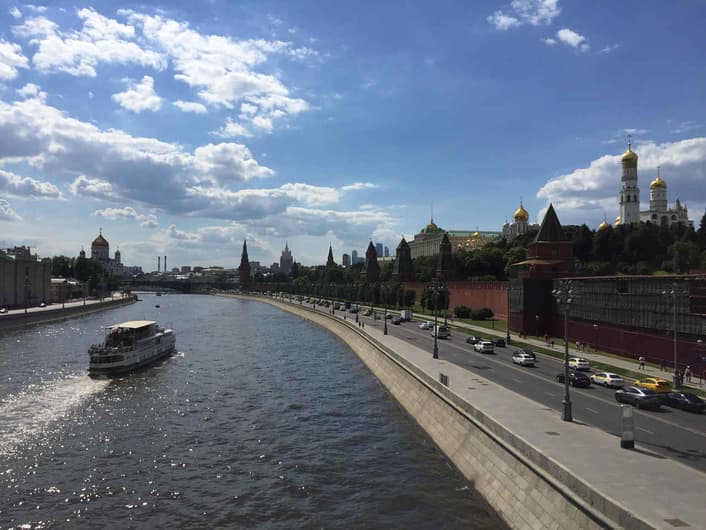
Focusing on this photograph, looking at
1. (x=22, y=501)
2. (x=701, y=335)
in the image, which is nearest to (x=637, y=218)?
(x=701, y=335)

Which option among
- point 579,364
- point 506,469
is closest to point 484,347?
point 579,364

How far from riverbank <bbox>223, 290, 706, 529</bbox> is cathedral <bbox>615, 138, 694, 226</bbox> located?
12937cm

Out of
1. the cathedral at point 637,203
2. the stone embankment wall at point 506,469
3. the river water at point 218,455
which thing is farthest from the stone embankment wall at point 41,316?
the cathedral at point 637,203

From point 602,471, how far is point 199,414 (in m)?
23.2

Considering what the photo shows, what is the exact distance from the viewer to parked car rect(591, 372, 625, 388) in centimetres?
3161

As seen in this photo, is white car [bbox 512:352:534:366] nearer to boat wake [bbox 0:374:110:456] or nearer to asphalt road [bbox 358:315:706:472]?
asphalt road [bbox 358:315:706:472]

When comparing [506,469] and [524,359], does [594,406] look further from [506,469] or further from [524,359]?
[524,359]

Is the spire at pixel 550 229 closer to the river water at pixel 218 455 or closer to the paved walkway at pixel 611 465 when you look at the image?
the river water at pixel 218 455

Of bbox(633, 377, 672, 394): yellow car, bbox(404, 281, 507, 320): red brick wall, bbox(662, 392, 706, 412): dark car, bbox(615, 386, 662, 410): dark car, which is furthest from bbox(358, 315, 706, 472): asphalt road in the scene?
bbox(404, 281, 507, 320): red brick wall

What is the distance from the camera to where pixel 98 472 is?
2300 cm

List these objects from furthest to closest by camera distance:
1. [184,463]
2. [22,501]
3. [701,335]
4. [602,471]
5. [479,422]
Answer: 1. [701,335]
2. [184,463]
3. [479,422]
4. [22,501]
5. [602,471]

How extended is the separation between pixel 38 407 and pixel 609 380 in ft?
108

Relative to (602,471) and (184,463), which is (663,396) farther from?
(184,463)

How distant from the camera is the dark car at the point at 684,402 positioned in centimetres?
2577
